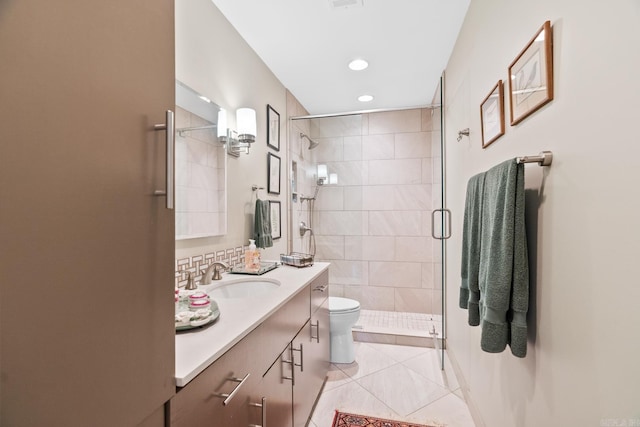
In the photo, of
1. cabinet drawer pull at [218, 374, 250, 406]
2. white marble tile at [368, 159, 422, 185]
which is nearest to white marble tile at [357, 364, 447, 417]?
cabinet drawer pull at [218, 374, 250, 406]

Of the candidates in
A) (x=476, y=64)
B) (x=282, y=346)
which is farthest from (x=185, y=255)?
(x=476, y=64)

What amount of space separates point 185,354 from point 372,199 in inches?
109

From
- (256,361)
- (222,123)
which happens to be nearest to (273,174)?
(222,123)

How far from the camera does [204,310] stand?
103 centimetres

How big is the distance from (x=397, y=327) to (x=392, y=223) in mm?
1098

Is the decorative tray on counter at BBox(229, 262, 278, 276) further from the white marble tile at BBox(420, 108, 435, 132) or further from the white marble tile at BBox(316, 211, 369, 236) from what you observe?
the white marble tile at BBox(420, 108, 435, 132)

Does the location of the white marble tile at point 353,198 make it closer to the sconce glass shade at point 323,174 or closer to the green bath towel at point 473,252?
the sconce glass shade at point 323,174

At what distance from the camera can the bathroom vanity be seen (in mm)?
→ 760

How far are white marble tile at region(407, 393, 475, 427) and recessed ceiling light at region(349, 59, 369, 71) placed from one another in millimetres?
2549

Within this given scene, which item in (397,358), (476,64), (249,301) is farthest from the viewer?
(397,358)

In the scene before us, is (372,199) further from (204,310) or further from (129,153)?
(129,153)

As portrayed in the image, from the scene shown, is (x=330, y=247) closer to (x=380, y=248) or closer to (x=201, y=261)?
(x=380, y=248)

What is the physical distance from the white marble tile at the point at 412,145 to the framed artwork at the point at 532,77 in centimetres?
216

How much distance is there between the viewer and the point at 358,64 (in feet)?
8.01
